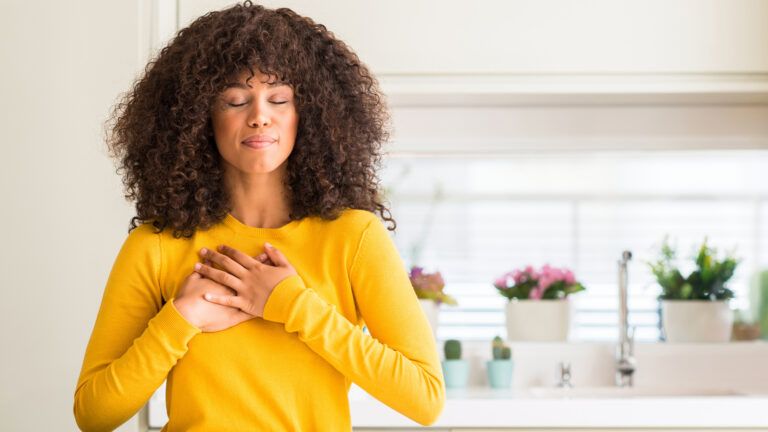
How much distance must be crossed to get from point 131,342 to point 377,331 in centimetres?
36

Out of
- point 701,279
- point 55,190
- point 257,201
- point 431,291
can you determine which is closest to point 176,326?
point 257,201

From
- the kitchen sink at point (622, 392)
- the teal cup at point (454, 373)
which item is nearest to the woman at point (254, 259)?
the teal cup at point (454, 373)

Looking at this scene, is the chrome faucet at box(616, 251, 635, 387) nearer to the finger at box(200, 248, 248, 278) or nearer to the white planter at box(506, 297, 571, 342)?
the white planter at box(506, 297, 571, 342)

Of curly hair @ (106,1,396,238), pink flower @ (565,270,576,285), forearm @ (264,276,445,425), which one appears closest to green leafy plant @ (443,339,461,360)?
pink flower @ (565,270,576,285)

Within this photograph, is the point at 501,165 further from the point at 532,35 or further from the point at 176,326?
the point at 176,326

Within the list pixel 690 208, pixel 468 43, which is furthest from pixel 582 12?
pixel 690 208

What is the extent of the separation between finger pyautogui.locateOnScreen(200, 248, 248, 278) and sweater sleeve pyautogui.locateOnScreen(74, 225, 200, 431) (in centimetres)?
7

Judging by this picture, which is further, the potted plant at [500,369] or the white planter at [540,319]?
the white planter at [540,319]

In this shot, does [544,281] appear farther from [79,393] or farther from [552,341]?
[79,393]

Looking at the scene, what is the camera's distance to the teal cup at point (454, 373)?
258 cm

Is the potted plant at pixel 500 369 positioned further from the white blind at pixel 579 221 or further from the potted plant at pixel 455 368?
the white blind at pixel 579 221

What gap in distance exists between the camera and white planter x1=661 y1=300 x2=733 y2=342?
2.74 meters

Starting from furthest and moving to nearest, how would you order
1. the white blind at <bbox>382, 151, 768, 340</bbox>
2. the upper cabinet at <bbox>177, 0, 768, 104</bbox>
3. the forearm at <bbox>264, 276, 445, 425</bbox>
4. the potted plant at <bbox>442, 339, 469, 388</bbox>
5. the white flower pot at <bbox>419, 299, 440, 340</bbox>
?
the white blind at <bbox>382, 151, 768, 340</bbox>
the white flower pot at <bbox>419, 299, 440, 340</bbox>
the potted plant at <bbox>442, 339, 469, 388</bbox>
the upper cabinet at <bbox>177, 0, 768, 104</bbox>
the forearm at <bbox>264, 276, 445, 425</bbox>

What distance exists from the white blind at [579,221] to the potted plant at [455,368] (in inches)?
8.0
